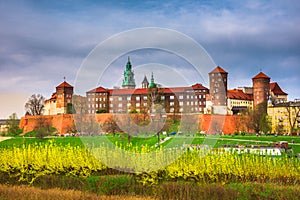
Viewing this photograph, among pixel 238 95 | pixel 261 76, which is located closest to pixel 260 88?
pixel 261 76

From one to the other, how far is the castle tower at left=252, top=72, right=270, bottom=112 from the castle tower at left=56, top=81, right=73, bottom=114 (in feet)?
135

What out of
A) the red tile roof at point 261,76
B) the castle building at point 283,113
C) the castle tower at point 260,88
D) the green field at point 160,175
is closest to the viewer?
the green field at point 160,175

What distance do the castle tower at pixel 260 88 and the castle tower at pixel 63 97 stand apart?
135 ft

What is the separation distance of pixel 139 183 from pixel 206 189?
1.85 metres

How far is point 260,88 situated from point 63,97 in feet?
143

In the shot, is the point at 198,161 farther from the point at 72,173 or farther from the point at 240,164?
the point at 72,173

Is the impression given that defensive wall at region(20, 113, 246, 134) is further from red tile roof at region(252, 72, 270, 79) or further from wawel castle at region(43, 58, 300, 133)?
red tile roof at region(252, 72, 270, 79)

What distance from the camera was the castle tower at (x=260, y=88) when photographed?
9757cm

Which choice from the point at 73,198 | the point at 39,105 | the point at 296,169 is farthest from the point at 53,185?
the point at 39,105

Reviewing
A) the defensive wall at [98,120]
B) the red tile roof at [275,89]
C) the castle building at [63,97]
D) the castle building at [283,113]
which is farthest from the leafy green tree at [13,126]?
the red tile roof at [275,89]

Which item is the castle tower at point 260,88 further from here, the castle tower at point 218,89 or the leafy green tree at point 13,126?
the leafy green tree at point 13,126

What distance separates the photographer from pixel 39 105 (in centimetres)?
8688

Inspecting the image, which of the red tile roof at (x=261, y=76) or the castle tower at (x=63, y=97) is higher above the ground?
the red tile roof at (x=261, y=76)

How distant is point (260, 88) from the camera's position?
98500 millimetres
